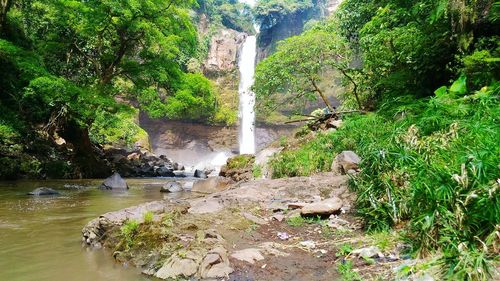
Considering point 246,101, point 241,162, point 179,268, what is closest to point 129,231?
point 179,268

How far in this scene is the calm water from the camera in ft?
12.5

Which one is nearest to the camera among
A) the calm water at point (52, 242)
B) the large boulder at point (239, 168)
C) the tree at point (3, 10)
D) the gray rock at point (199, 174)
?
the calm water at point (52, 242)

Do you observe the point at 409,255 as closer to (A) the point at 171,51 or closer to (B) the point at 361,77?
(B) the point at 361,77

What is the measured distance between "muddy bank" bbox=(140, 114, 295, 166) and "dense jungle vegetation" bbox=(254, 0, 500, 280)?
2628 centimetres

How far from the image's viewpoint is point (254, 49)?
138ft

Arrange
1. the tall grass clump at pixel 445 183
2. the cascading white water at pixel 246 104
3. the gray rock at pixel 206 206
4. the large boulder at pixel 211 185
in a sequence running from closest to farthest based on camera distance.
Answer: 1. the tall grass clump at pixel 445 183
2. the gray rock at pixel 206 206
3. the large boulder at pixel 211 185
4. the cascading white water at pixel 246 104

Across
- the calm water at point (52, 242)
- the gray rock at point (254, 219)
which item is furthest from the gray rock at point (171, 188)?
the gray rock at point (254, 219)

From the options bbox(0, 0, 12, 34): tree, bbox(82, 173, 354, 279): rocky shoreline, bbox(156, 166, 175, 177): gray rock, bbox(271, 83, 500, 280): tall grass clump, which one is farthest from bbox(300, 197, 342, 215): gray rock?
bbox(156, 166, 175, 177): gray rock

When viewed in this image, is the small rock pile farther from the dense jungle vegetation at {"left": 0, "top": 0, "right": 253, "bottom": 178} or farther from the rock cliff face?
the rock cliff face

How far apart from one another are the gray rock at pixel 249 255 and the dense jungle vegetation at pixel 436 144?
118 cm

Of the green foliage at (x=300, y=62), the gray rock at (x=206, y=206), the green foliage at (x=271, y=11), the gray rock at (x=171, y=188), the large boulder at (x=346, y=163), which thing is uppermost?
the green foliage at (x=271, y=11)

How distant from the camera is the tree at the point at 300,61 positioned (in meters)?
13.0

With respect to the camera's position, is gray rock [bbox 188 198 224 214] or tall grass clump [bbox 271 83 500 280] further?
gray rock [bbox 188 198 224 214]

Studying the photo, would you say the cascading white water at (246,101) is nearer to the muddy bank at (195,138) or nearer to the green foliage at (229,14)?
the muddy bank at (195,138)
